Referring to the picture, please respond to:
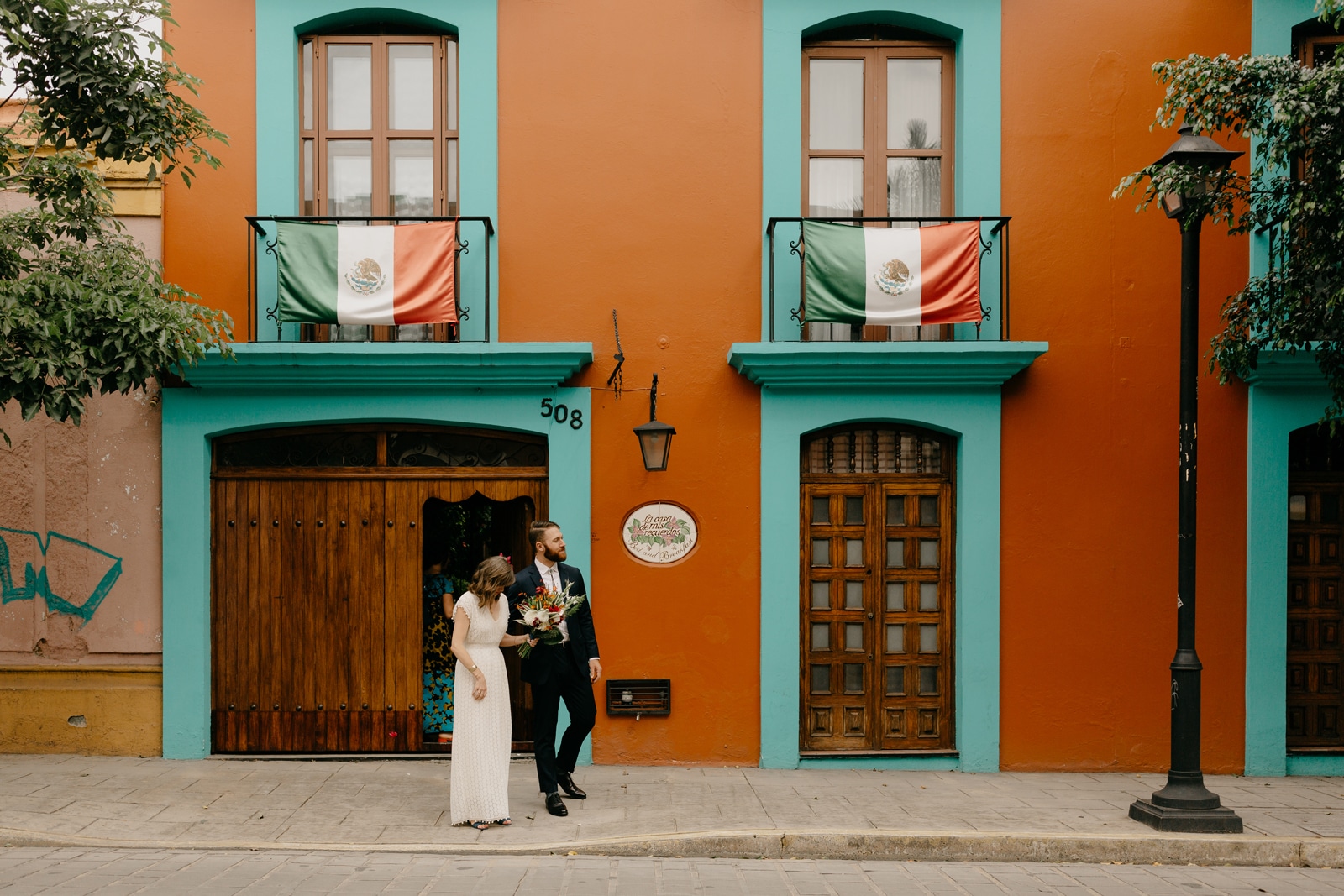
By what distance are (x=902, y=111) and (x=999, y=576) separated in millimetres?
4313

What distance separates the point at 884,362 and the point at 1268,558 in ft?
12.4

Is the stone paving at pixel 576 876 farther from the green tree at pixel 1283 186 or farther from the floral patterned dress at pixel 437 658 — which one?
the green tree at pixel 1283 186

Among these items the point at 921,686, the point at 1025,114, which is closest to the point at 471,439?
the point at 921,686

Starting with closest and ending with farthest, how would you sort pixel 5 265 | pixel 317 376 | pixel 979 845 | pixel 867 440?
pixel 979 845, pixel 5 265, pixel 317 376, pixel 867 440

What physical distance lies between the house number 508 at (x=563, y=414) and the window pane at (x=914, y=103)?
3787 mm

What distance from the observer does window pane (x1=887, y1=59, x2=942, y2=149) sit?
8.88 m

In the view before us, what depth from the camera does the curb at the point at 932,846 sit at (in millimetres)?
6230

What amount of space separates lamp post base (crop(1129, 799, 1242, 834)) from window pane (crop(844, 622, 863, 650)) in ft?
8.87

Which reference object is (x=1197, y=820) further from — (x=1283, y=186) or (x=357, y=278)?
(x=357, y=278)

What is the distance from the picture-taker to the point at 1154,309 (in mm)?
8539

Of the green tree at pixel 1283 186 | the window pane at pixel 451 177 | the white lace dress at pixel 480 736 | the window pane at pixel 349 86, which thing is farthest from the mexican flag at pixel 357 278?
the green tree at pixel 1283 186

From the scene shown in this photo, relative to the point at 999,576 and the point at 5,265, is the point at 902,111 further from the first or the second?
the point at 5,265

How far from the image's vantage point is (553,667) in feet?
22.8

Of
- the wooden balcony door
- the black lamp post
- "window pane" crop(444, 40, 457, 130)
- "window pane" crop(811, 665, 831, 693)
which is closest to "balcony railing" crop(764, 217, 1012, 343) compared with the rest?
the wooden balcony door
